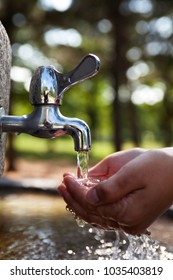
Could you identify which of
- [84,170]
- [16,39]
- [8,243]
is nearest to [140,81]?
[16,39]

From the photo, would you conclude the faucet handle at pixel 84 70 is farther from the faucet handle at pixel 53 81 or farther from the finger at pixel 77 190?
the finger at pixel 77 190

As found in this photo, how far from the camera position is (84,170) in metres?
Result: 1.45

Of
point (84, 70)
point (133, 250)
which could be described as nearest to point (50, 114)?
point (84, 70)

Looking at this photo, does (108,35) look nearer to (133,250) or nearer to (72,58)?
(72,58)

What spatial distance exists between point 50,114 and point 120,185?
287 millimetres

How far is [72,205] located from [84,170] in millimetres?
111

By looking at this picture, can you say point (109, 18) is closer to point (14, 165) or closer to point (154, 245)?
point (14, 165)

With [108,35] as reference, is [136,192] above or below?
below

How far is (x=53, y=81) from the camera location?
1364 mm

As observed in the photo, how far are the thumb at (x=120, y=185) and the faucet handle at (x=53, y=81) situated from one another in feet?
0.92

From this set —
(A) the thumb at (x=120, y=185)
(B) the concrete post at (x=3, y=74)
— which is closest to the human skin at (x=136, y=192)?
(A) the thumb at (x=120, y=185)

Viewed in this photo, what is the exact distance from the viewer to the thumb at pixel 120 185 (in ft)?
4.09

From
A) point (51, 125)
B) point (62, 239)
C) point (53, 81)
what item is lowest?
point (62, 239)

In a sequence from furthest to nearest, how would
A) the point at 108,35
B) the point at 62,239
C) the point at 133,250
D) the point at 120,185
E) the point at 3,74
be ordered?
the point at 108,35, the point at 62,239, the point at 133,250, the point at 3,74, the point at 120,185
